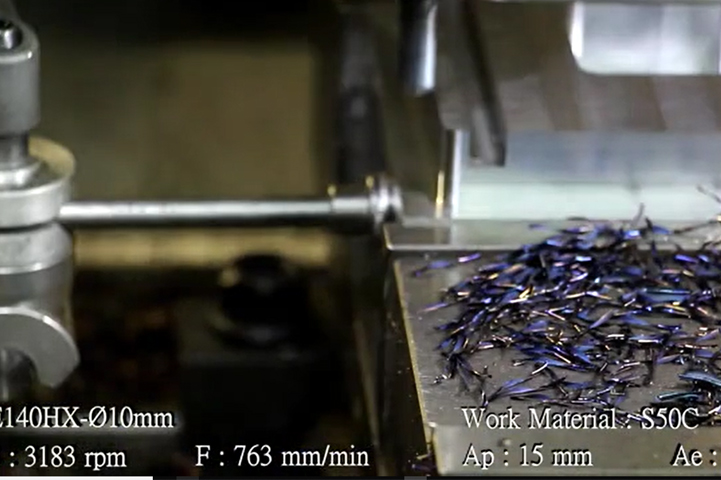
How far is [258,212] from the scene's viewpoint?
1.86ft

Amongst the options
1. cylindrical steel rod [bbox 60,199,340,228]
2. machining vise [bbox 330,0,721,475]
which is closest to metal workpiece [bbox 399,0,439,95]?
machining vise [bbox 330,0,721,475]

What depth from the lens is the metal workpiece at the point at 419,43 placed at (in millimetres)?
630

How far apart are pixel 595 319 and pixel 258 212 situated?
17 cm

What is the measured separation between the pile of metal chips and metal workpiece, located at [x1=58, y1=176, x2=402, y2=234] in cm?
5

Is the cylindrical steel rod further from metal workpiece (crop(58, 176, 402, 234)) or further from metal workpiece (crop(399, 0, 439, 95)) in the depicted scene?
metal workpiece (crop(399, 0, 439, 95))

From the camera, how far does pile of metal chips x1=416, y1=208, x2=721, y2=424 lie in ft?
1.46

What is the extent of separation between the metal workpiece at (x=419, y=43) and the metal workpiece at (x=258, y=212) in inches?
3.3

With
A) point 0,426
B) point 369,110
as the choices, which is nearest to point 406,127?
point 369,110

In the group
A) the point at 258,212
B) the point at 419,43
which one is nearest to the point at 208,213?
the point at 258,212

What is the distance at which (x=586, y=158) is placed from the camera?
1.87ft

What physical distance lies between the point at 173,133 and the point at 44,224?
324mm

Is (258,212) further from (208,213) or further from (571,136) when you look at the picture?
(571,136)

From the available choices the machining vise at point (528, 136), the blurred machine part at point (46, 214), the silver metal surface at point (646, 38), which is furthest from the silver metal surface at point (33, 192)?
the silver metal surface at point (646, 38)

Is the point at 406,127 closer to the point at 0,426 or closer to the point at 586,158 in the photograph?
the point at 586,158
